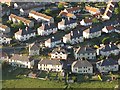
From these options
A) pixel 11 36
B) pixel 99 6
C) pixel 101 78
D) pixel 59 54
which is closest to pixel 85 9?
pixel 99 6

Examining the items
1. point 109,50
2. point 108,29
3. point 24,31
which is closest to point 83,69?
point 109,50

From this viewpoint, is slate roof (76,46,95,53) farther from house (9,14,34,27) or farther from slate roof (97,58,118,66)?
house (9,14,34,27)

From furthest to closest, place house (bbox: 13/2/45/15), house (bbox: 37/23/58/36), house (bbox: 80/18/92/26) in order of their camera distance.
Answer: house (bbox: 13/2/45/15)
house (bbox: 80/18/92/26)
house (bbox: 37/23/58/36)

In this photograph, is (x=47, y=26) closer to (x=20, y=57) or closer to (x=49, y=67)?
(x=20, y=57)

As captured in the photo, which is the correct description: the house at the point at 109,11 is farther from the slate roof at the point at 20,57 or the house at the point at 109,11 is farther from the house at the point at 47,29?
the slate roof at the point at 20,57

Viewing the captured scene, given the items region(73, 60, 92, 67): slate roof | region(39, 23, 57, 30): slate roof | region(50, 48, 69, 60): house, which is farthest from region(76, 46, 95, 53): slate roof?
region(39, 23, 57, 30): slate roof

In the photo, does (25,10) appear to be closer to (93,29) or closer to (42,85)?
(93,29)
